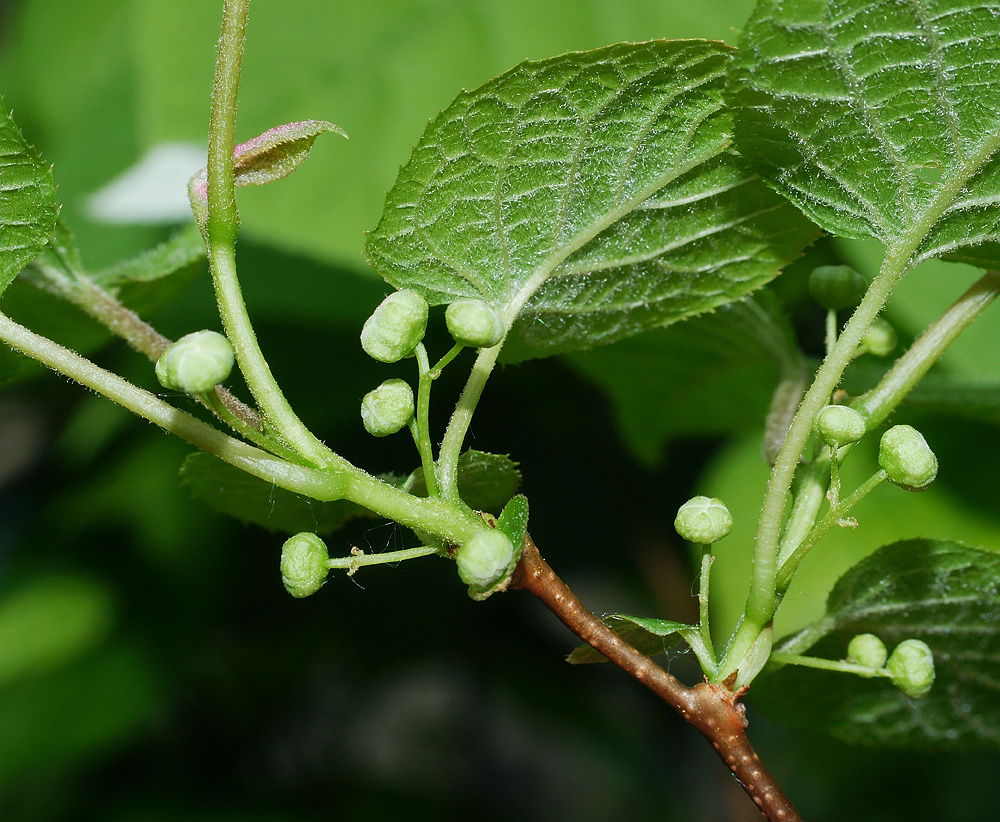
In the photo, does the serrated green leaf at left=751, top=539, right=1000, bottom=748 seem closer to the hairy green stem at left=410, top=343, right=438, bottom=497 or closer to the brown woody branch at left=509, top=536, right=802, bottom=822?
the brown woody branch at left=509, top=536, right=802, bottom=822

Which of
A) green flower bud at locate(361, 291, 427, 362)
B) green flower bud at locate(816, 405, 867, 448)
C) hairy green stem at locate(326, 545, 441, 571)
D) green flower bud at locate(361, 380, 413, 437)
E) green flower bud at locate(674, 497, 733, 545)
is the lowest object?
green flower bud at locate(674, 497, 733, 545)

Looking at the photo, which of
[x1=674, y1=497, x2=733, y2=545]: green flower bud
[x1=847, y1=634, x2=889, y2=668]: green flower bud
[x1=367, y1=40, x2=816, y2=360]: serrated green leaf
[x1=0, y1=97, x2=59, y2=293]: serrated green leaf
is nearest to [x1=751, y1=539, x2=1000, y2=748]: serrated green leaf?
[x1=847, y1=634, x2=889, y2=668]: green flower bud

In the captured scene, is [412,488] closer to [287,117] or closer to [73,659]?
[287,117]

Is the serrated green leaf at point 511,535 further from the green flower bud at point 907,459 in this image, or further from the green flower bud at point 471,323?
the green flower bud at point 907,459

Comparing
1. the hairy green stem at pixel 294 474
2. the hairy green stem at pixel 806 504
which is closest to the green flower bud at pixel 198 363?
the hairy green stem at pixel 294 474

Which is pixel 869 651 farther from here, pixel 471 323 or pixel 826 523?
pixel 471 323

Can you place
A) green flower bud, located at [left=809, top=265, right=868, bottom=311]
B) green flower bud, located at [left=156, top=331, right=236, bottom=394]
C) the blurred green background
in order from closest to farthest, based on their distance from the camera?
green flower bud, located at [left=156, top=331, right=236, bottom=394] → green flower bud, located at [left=809, top=265, right=868, bottom=311] → the blurred green background

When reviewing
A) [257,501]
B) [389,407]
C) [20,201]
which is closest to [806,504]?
[389,407]

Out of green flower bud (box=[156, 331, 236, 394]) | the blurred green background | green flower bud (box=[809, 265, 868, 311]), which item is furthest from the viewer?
the blurred green background
